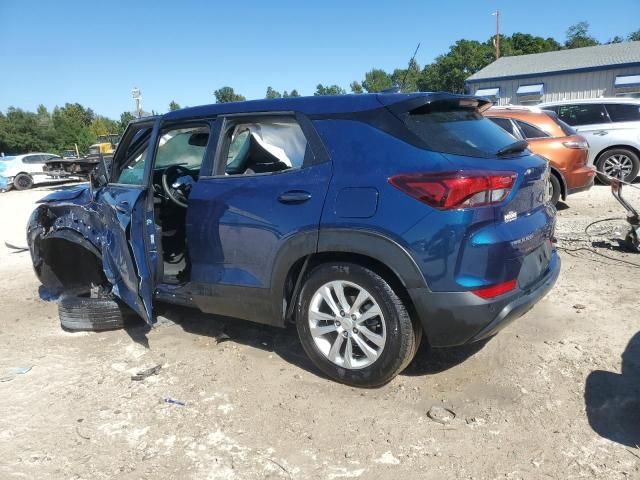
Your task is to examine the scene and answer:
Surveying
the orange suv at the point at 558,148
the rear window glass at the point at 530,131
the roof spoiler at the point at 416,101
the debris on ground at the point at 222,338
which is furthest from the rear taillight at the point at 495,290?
the rear window glass at the point at 530,131

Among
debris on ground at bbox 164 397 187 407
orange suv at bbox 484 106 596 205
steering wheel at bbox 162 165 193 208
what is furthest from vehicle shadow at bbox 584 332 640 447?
orange suv at bbox 484 106 596 205

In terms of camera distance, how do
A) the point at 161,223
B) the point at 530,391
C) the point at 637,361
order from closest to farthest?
1. the point at 530,391
2. the point at 637,361
3. the point at 161,223

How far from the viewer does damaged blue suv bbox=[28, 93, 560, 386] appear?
2.76 meters

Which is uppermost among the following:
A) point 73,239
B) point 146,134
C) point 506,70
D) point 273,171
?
point 506,70

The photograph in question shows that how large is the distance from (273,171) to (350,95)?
701 mm

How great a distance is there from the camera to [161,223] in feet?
13.6

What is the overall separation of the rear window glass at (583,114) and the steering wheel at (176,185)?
8.94 meters

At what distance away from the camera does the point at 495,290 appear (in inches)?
110

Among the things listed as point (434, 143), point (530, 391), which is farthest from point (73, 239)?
point (530, 391)

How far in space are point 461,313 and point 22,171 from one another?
23555 millimetres

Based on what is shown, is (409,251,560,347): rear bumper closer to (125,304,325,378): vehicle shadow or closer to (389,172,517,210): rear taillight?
(389,172,517,210): rear taillight

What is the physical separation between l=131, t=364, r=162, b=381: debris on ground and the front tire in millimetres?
1164

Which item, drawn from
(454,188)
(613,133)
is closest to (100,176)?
(454,188)

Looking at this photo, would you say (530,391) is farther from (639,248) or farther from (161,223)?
(639,248)
